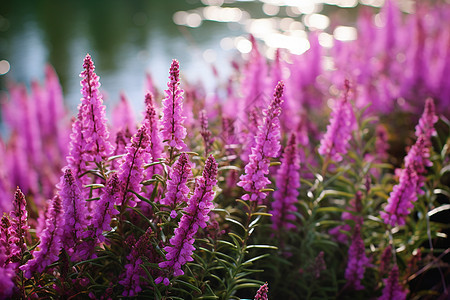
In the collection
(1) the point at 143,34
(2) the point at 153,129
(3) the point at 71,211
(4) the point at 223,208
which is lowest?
(4) the point at 223,208

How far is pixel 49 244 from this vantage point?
1.54m

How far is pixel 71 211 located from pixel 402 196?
5.06 ft

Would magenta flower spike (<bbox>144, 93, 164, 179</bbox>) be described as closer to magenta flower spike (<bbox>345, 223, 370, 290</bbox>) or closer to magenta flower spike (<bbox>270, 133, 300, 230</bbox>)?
magenta flower spike (<bbox>270, 133, 300, 230</bbox>)

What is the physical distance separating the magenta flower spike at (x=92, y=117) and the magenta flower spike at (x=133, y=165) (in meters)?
0.15

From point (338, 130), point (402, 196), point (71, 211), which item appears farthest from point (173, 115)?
point (402, 196)

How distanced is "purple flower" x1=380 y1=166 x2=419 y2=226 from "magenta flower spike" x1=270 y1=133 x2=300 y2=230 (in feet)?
1.59

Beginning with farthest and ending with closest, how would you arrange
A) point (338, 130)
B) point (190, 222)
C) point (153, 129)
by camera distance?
point (338, 130) → point (153, 129) → point (190, 222)

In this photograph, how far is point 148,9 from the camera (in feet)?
47.5

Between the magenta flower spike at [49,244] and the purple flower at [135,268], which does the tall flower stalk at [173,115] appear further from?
the magenta flower spike at [49,244]

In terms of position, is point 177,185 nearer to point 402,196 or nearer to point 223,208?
point 223,208

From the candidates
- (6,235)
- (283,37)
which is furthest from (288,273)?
(283,37)

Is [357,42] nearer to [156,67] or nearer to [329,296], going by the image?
[329,296]

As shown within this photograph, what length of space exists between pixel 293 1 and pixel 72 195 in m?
14.4

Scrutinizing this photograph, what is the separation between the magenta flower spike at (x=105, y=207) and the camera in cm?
151
